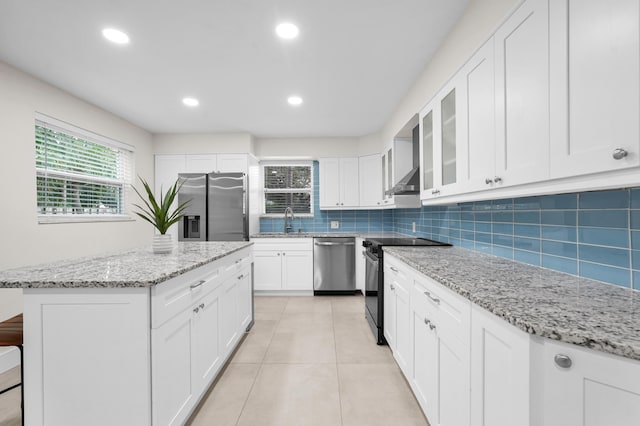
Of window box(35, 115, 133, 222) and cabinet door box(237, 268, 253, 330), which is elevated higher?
window box(35, 115, 133, 222)

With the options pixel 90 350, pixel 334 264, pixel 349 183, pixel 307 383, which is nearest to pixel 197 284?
pixel 90 350

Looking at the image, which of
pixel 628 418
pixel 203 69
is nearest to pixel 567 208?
pixel 628 418

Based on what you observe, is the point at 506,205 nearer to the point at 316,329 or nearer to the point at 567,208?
the point at 567,208

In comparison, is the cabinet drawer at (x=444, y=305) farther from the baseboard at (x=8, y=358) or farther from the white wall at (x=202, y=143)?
the white wall at (x=202, y=143)

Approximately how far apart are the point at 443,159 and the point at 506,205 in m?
0.51

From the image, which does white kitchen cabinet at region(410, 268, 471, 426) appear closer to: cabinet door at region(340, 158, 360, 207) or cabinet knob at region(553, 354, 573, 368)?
cabinet knob at region(553, 354, 573, 368)

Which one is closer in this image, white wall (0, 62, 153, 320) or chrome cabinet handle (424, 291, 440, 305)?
chrome cabinet handle (424, 291, 440, 305)

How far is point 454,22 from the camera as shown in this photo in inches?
76.6

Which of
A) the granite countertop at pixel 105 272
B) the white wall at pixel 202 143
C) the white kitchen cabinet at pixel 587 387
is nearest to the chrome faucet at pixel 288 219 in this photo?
the white wall at pixel 202 143

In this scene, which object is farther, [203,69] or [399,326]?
[203,69]

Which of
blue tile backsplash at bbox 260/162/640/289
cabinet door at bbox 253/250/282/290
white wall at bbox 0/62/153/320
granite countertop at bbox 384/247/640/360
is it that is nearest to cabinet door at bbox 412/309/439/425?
granite countertop at bbox 384/247/640/360

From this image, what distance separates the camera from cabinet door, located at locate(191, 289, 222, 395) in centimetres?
175

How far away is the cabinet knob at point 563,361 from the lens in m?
0.75

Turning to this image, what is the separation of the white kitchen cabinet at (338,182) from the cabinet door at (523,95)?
3385 millimetres
